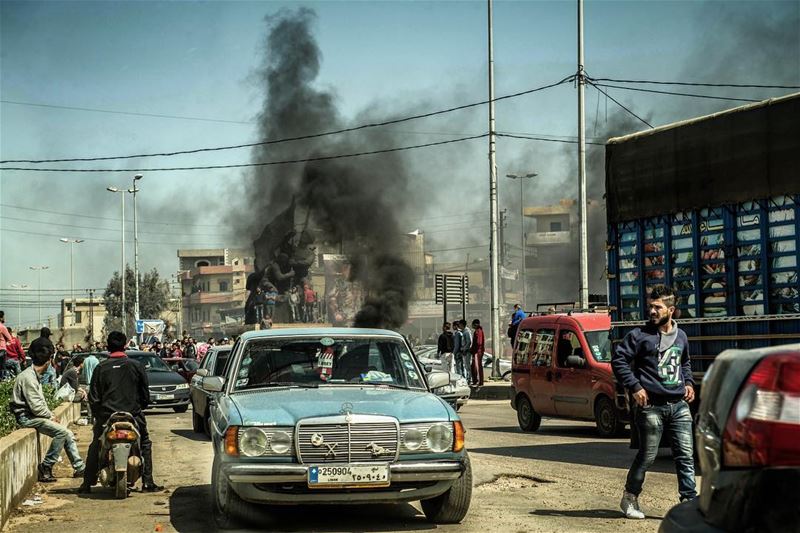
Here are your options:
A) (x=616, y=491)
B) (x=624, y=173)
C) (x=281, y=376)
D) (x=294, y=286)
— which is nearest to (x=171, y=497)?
(x=281, y=376)

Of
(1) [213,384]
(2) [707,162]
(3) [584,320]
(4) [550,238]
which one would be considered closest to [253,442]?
(1) [213,384]

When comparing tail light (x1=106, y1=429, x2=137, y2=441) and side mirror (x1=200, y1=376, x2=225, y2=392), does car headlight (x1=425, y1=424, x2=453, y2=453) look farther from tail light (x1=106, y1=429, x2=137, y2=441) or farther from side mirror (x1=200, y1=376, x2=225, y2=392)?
tail light (x1=106, y1=429, x2=137, y2=441)

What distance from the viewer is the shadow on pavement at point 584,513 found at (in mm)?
8258

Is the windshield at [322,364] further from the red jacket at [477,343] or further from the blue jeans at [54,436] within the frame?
the red jacket at [477,343]

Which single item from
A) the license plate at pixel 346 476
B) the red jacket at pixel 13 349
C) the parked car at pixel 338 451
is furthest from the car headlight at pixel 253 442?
the red jacket at pixel 13 349

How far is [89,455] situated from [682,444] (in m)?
5.47

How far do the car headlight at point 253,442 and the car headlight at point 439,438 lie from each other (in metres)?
1.09

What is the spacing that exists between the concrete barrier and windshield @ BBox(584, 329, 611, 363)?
769cm

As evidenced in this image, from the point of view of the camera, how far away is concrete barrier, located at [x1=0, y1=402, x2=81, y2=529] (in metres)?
8.50

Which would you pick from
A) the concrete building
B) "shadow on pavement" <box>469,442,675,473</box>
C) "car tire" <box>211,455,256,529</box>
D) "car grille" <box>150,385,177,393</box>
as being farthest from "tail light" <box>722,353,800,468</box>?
the concrete building

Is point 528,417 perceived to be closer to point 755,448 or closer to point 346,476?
point 346,476

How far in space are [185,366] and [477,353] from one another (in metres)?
8.31

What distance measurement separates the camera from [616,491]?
31.8 feet

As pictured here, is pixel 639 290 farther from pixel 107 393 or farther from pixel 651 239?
pixel 107 393
